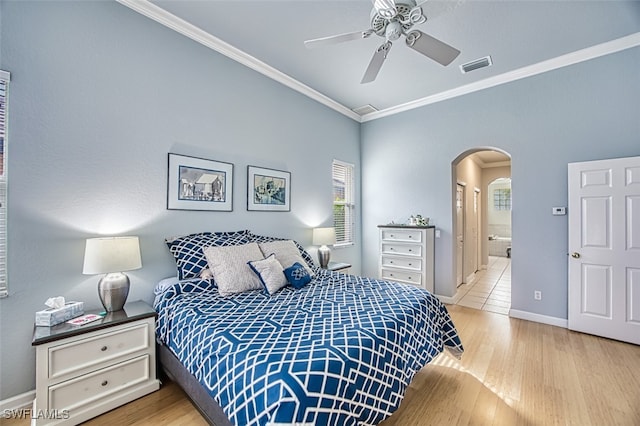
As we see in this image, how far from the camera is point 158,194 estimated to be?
2.56 metres

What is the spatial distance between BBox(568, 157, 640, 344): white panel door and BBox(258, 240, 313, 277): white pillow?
10.3ft

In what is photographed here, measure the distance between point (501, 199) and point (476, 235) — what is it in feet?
16.6

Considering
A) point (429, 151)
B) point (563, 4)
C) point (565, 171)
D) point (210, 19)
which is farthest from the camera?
point (429, 151)

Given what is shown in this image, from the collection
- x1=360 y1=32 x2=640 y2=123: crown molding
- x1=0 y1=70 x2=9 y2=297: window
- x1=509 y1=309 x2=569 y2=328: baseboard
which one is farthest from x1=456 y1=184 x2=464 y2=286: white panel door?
x1=0 y1=70 x2=9 y2=297: window

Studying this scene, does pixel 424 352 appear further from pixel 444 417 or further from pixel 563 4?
pixel 563 4

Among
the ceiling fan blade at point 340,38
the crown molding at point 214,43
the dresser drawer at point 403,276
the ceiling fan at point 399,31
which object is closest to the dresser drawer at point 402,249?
the dresser drawer at point 403,276

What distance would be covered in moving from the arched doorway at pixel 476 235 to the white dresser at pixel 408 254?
0.45 m

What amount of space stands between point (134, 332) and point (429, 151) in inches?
172

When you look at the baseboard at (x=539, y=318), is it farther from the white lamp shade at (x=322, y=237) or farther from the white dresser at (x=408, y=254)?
the white lamp shade at (x=322, y=237)

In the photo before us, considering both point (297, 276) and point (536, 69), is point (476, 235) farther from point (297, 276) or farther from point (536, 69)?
point (297, 276)

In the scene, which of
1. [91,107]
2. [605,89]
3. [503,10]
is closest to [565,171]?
[605,89]

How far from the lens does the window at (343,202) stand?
4750 millimetres

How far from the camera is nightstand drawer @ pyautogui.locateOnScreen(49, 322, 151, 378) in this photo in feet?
5.55

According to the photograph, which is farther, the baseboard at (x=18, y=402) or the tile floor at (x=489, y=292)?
the tile floor at (x=489, y=292)
